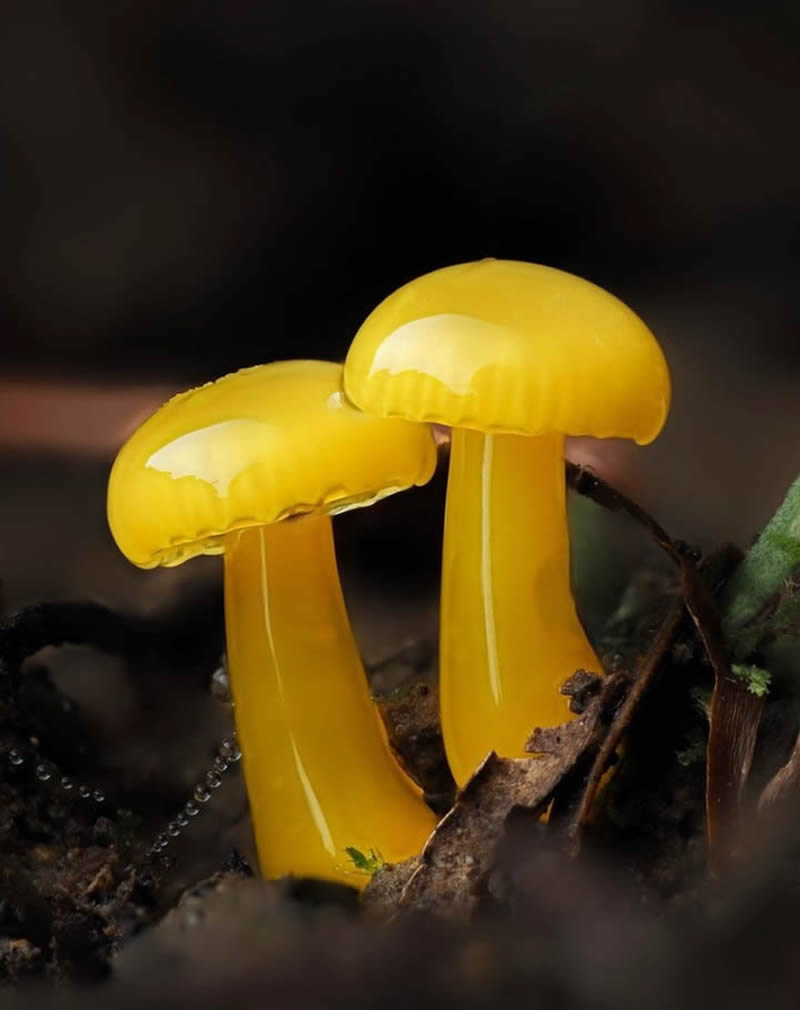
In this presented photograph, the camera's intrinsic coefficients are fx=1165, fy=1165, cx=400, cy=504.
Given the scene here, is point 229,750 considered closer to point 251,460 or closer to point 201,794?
point 201,794

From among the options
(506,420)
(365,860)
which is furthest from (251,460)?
(365,860)

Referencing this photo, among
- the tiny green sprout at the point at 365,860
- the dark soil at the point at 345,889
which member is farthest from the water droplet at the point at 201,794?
the tiny green sprout at the point at 365,860

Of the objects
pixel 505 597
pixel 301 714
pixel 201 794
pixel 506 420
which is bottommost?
pixel 201 794

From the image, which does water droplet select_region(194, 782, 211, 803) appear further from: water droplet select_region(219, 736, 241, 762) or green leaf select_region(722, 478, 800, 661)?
green leaf select_region(722, 478, 800, 661)

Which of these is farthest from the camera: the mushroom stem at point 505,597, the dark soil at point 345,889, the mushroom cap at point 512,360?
the mushroom stem at point 505,597

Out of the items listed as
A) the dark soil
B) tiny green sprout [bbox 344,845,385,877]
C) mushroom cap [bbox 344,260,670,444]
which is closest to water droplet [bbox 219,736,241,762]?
the dark soil

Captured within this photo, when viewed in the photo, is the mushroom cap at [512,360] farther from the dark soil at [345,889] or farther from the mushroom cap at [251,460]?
the dark soil at [345,889]
